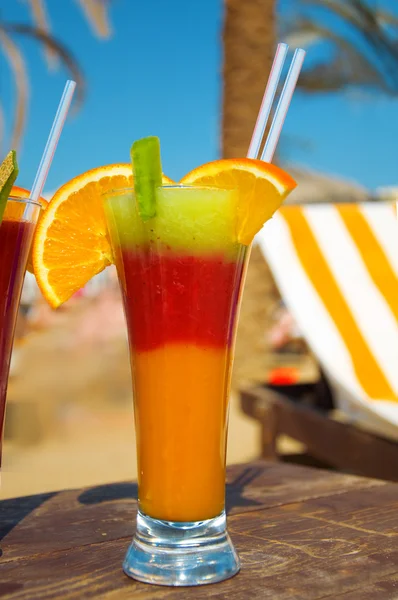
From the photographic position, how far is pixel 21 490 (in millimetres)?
4617

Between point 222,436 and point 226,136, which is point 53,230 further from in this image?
point 226,136

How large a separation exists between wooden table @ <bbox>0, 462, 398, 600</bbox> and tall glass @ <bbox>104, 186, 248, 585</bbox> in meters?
0.06

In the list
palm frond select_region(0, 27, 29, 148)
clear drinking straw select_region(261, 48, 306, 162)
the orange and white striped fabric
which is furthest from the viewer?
palm frond select_region(0, 27, 29, 148)

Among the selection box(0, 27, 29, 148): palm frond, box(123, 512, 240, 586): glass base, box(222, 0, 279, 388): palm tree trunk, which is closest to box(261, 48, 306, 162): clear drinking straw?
box(123, 512, 240, 586): glass base

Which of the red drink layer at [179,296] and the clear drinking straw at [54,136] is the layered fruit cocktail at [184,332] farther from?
the clear drinking straw at [54,136]

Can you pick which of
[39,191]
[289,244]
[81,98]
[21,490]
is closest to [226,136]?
[289,244]

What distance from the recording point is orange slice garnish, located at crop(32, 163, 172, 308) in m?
1.17

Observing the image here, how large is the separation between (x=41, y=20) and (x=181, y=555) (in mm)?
10621

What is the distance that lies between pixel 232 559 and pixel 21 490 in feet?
12.6

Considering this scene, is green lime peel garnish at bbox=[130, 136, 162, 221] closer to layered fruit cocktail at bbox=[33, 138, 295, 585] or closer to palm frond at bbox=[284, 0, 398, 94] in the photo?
layered fruit cocktail at bbox=[33, 138, 295, 585]

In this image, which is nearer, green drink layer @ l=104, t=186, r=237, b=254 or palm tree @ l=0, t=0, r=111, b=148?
green drink layer @ l=104, t=186, r=237, b=254

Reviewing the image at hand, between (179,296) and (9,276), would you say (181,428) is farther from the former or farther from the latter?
(9,276)

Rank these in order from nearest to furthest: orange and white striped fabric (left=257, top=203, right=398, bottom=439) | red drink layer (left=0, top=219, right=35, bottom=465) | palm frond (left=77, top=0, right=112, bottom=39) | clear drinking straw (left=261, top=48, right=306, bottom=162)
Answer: red drink layer (left=0, top=219, right=35, bottom=465)
clear drinking straw (left=261, top=48, right=306, bottom=162)
orange and white striped fabric (left=257, top=203, right=398, bottom=439)
palm frond (left=77, top=0, right=112, bottom=39)

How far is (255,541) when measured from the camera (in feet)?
4.00
